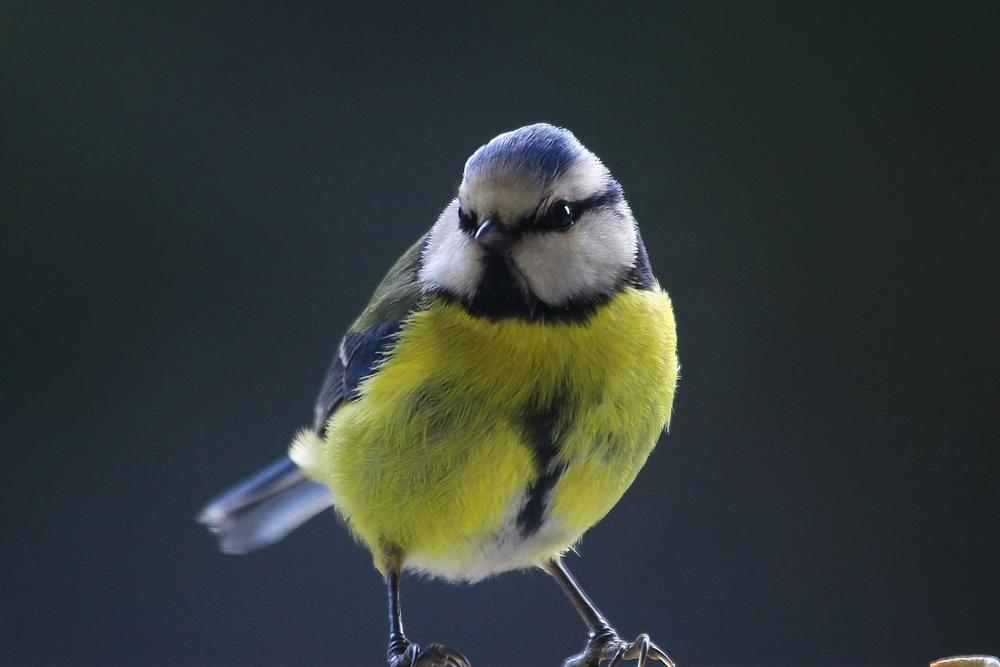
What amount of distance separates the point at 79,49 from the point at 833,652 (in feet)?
5.03

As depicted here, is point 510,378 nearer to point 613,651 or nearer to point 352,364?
point 352,364

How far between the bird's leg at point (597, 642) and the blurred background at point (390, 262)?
0.76 ft

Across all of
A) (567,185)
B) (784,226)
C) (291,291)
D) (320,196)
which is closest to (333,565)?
(291,291)

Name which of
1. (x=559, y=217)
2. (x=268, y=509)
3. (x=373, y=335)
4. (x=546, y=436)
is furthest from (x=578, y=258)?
(x=268, y=509)

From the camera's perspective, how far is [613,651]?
118cm

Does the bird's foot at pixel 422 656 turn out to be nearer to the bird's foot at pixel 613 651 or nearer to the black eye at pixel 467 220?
the bird's foot at pixel 613 651

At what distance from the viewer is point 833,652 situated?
156 centimetres

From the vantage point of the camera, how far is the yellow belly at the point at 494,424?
3.05ft

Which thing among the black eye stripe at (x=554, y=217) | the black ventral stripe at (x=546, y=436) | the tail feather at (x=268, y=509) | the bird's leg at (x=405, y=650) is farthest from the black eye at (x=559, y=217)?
the tail feather at (x=268, y=509)

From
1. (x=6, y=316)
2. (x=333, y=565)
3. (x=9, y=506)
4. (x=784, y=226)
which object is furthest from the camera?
(x=784, y=226)

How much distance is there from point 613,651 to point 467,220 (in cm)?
54

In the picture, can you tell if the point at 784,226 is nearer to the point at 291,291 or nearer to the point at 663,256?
the point at 663,256

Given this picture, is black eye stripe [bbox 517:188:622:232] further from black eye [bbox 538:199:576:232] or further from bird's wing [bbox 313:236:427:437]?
bird's wing [bbox 313:236:427:437]

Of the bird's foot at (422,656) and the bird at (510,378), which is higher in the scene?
the bird at (510,378)
